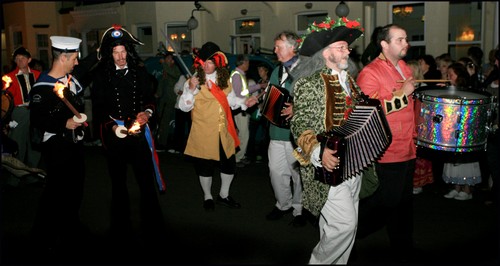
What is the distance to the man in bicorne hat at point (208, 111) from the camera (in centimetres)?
614

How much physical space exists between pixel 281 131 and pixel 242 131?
409 cm

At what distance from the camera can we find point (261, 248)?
5.09 meters

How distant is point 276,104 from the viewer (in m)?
5.23

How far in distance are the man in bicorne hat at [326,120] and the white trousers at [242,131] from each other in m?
5.66

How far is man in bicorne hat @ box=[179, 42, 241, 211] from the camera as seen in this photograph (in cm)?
614

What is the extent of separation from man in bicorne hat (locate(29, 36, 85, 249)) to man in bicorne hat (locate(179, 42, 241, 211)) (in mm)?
1468

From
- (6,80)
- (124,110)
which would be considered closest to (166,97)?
(6,80)

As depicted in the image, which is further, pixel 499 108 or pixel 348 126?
pixel 499 108

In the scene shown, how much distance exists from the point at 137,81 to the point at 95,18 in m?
18.1

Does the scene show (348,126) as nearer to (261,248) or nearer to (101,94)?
(261,248)

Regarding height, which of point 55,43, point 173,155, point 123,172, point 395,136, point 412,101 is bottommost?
point 173,155

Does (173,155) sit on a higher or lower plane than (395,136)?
lower

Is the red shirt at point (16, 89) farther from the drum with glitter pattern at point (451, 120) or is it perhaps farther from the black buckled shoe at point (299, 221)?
the drum with glitter pattern at point (451, 120)

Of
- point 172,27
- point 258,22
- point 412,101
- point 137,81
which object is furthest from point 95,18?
point 412,101
